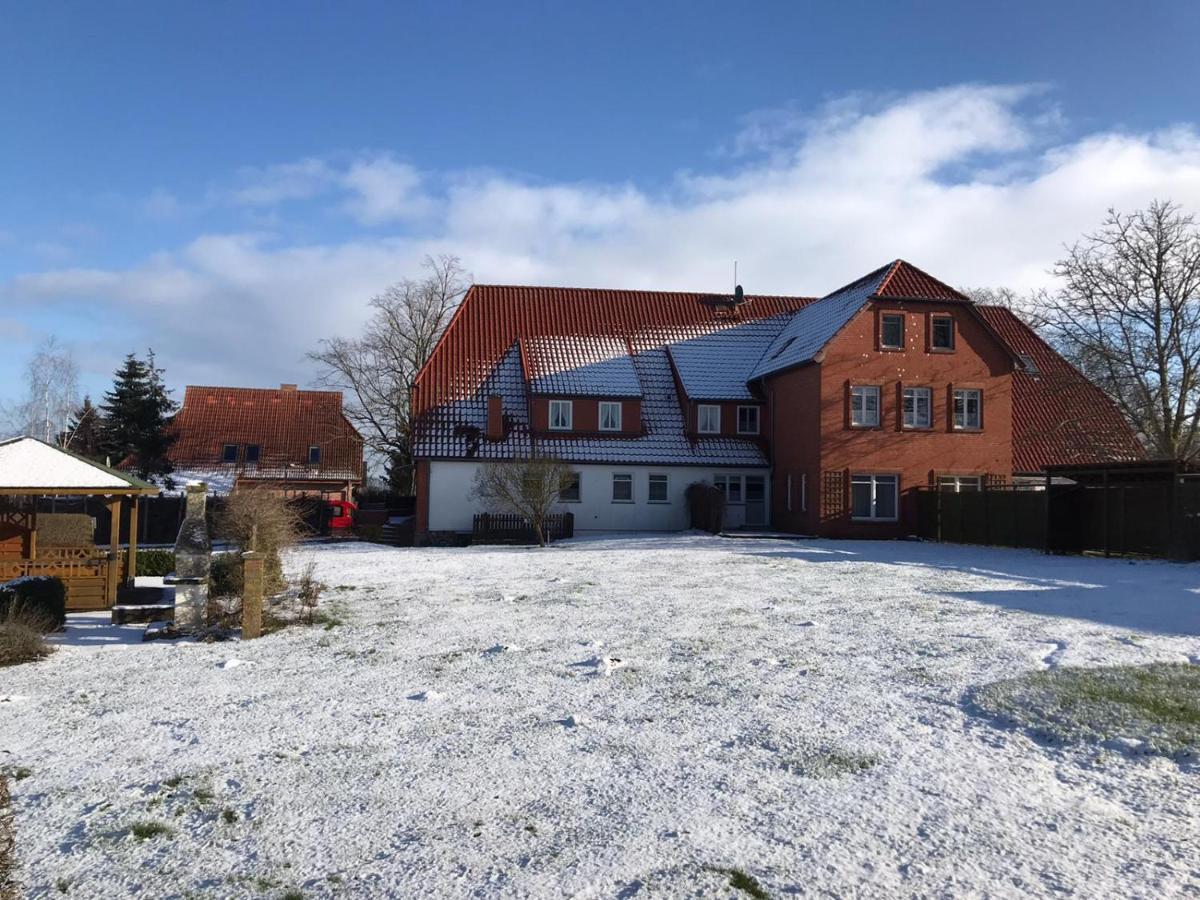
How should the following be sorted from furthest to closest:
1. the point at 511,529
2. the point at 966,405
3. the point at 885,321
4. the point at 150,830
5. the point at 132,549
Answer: the point at 966,405 → the point at 885,321 → the point at 511,529 → the point at 132,549 → the point at 150,830

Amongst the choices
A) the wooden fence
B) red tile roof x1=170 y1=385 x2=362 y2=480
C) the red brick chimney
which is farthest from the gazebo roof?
red tile roof x1=170 y1=385 x2=362 y2=480

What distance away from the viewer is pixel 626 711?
8203mm

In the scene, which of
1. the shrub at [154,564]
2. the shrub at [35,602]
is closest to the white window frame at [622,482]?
the shrub at [154,564]

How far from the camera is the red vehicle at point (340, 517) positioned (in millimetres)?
37312

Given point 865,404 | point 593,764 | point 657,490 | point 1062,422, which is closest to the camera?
point 593,764

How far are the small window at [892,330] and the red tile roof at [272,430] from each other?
90.0ft

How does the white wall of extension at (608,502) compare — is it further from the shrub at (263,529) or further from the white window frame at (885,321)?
the shrub at (263,529)

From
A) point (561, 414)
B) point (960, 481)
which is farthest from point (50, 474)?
point (960, 481)

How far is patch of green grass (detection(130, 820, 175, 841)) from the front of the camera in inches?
228

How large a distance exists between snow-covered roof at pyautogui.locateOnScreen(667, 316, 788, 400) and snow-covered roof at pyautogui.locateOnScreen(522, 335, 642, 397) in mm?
2366

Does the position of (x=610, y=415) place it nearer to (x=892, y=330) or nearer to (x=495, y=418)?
(x=495, y=418)

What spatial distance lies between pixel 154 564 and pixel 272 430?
3223cm

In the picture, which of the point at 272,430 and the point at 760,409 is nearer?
the point at 760,409

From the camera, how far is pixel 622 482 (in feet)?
115
